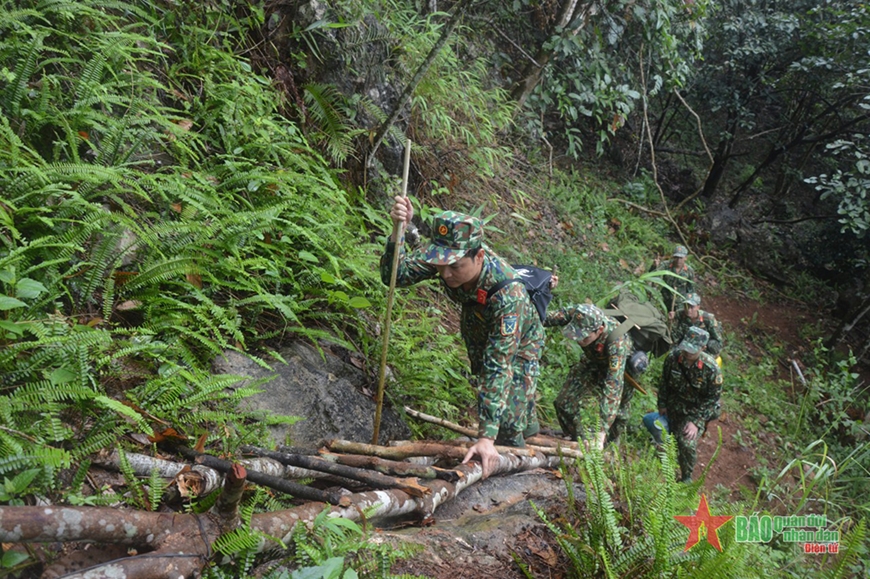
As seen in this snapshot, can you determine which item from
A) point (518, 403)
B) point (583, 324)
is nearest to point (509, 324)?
point (518, 403)

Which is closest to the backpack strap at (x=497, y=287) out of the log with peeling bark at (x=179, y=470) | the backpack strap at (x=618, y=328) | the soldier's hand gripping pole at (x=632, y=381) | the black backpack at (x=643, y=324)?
the backpack strap at (x=618, y=328)

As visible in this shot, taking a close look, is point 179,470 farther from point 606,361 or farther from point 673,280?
point 673,280

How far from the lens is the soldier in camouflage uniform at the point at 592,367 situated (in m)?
5.71

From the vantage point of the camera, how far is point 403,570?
2688 mm

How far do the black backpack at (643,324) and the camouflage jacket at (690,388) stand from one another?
26 cm

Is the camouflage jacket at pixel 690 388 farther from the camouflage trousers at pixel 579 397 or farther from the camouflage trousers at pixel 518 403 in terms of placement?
the camouflage trousers at pixel 518 403

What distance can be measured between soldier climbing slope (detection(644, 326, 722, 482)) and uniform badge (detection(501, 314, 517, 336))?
11.0 feet

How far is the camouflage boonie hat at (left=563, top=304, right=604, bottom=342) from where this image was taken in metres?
5.80

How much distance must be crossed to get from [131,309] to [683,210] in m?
16.6

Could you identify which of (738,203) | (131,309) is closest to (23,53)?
(131,309)

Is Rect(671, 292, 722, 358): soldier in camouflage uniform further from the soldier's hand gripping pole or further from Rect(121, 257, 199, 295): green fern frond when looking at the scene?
Rect(121, 257, 199, 295): green fern frond

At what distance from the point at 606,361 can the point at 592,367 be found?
0.31m

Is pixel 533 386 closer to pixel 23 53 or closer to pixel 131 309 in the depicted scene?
pixel 131 309

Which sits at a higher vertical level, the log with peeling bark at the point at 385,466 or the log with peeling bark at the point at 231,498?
the log with peeling bark at the point at 231,498
